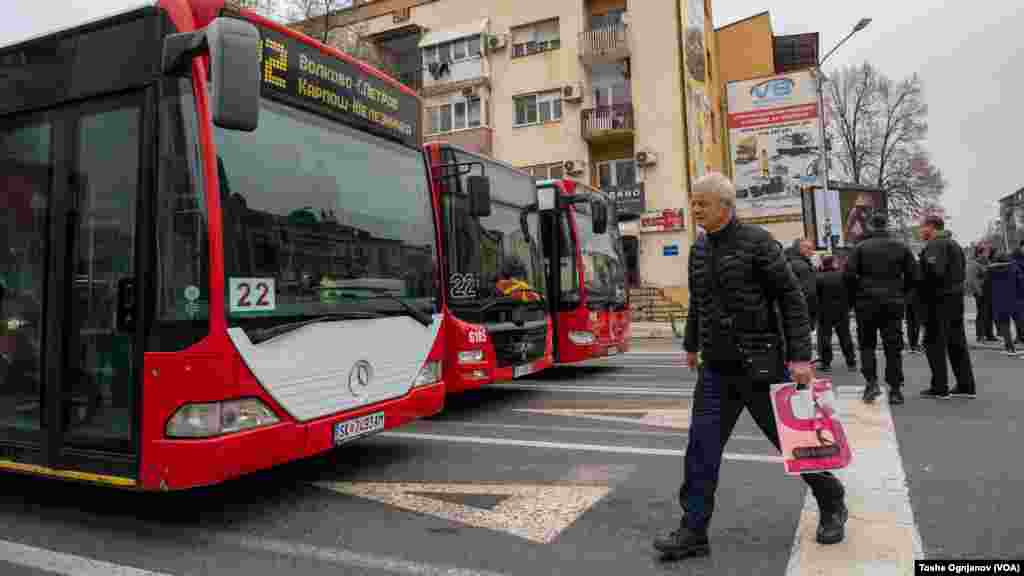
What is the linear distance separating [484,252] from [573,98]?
942 inches

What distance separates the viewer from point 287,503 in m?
4.61

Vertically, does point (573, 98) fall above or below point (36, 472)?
above

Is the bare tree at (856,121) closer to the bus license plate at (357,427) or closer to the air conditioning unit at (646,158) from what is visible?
the air conditioning unit at (646,158)

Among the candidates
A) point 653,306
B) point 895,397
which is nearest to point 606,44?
point 653,306

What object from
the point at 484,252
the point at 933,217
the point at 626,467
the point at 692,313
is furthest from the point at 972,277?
the point at 692,313

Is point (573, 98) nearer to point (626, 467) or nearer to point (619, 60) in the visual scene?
point (619, 60)

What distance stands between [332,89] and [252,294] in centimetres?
172

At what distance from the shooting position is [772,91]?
3231 centimetres

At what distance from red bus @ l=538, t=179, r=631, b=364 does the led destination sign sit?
4697 mm

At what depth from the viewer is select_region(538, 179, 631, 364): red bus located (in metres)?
10.3

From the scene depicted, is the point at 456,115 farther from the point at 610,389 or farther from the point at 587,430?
the point at 587,430

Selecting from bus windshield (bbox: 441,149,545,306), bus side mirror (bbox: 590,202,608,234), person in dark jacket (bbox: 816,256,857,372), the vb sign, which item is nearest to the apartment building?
the vb sign

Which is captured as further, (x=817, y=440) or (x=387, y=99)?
(x=387, y=99)

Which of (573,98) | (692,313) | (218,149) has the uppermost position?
(573,98)
